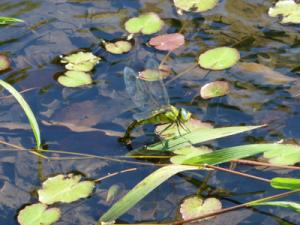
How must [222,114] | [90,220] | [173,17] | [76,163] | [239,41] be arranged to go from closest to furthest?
[90,220]
[76,163]
[222,114]
[239,41]
[173,17]

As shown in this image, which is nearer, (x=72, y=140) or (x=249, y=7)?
(x=72, y=140)

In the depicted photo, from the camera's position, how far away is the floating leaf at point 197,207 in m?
2.30

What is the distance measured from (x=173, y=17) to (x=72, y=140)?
110 centimetres

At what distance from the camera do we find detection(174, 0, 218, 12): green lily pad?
3.45m

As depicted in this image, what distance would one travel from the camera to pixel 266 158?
2.51m

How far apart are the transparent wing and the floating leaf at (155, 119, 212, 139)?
0.10 m

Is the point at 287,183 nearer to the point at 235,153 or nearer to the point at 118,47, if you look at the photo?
the point at 235,153

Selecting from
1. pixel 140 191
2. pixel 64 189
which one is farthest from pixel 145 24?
pixel 140 191

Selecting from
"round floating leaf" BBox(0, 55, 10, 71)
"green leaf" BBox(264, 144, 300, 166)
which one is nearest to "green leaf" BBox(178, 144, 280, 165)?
"green leaf" BBox(264, 144, 300, 166)

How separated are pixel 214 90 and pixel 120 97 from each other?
44cm

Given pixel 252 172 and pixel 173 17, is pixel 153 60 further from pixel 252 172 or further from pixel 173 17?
pixel 252 172

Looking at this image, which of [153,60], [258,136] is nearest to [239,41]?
[153,60]

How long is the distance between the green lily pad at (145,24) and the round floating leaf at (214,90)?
1.91ft

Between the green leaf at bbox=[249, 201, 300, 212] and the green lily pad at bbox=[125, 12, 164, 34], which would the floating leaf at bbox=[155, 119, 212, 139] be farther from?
the green lily pad at bbox=[125, 12, 164, 34]
